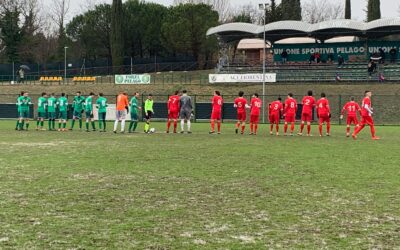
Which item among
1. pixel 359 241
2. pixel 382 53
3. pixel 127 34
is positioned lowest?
pixel 359 241

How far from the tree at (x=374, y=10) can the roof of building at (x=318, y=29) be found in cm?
733

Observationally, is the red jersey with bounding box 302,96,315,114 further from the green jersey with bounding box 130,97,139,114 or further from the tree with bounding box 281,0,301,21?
the tree with bounding box 281,0,301,21

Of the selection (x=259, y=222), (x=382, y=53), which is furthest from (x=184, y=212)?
(x=382, y=53)

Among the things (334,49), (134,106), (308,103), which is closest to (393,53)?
(334,49)

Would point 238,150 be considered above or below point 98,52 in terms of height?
below

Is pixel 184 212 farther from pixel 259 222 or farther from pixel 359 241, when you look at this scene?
pixel 359 241

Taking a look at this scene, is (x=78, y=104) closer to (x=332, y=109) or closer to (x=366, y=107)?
(x=366, y=107)

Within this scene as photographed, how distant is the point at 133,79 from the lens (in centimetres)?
5028

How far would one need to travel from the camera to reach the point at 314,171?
37.6ft

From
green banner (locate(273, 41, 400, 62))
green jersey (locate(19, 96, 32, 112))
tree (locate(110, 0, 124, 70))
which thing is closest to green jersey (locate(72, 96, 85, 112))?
green jersey (locate(19, 96, 32, 112))

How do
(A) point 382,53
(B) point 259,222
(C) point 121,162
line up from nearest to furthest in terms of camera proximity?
1. (B) point 259,222
2. (C) point 121,162
3. (A) point 382,53

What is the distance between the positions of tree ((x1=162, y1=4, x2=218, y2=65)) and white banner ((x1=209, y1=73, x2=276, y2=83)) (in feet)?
62.0

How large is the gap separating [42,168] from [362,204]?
7426mm

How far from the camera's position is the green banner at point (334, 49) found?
4959cm
